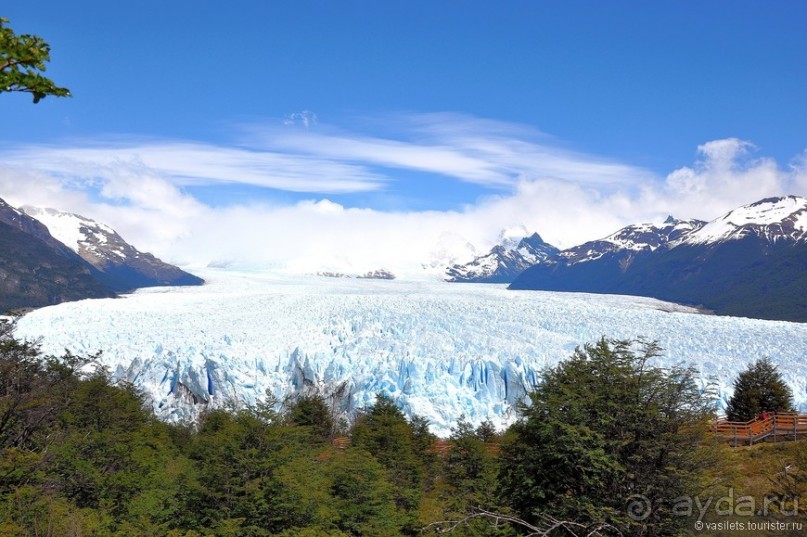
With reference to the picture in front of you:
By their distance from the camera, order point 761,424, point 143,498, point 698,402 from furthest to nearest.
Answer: point 761,424 < point 143,498 < point 698,402

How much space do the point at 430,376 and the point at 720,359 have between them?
19.9m

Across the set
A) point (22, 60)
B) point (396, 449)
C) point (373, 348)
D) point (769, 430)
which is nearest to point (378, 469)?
point (396, 449)

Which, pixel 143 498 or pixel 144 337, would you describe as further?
pixel 144 337

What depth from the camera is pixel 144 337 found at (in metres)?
45.5

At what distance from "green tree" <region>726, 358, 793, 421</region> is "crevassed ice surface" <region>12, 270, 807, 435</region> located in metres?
5.96

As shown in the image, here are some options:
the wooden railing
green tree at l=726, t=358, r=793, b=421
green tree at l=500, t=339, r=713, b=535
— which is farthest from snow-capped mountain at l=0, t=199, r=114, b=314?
green tree at l=500, t=339, r=713, b=535

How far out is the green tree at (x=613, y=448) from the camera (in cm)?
1138

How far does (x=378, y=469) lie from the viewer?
68.4 feet

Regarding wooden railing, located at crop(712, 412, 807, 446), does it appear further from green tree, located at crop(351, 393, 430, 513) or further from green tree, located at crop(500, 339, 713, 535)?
green tree, located at crop(500, 339, 713, 535)

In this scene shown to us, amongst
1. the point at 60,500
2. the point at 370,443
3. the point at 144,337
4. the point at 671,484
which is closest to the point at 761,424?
the point at 370,443

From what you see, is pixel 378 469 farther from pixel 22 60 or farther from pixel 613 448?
pixel 22 60

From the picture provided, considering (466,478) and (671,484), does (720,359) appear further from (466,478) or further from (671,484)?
(671,484)

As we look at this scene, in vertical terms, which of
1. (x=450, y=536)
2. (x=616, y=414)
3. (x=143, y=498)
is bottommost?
(x=143, y=498)

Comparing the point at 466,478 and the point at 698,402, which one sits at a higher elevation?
the point at 698,402
